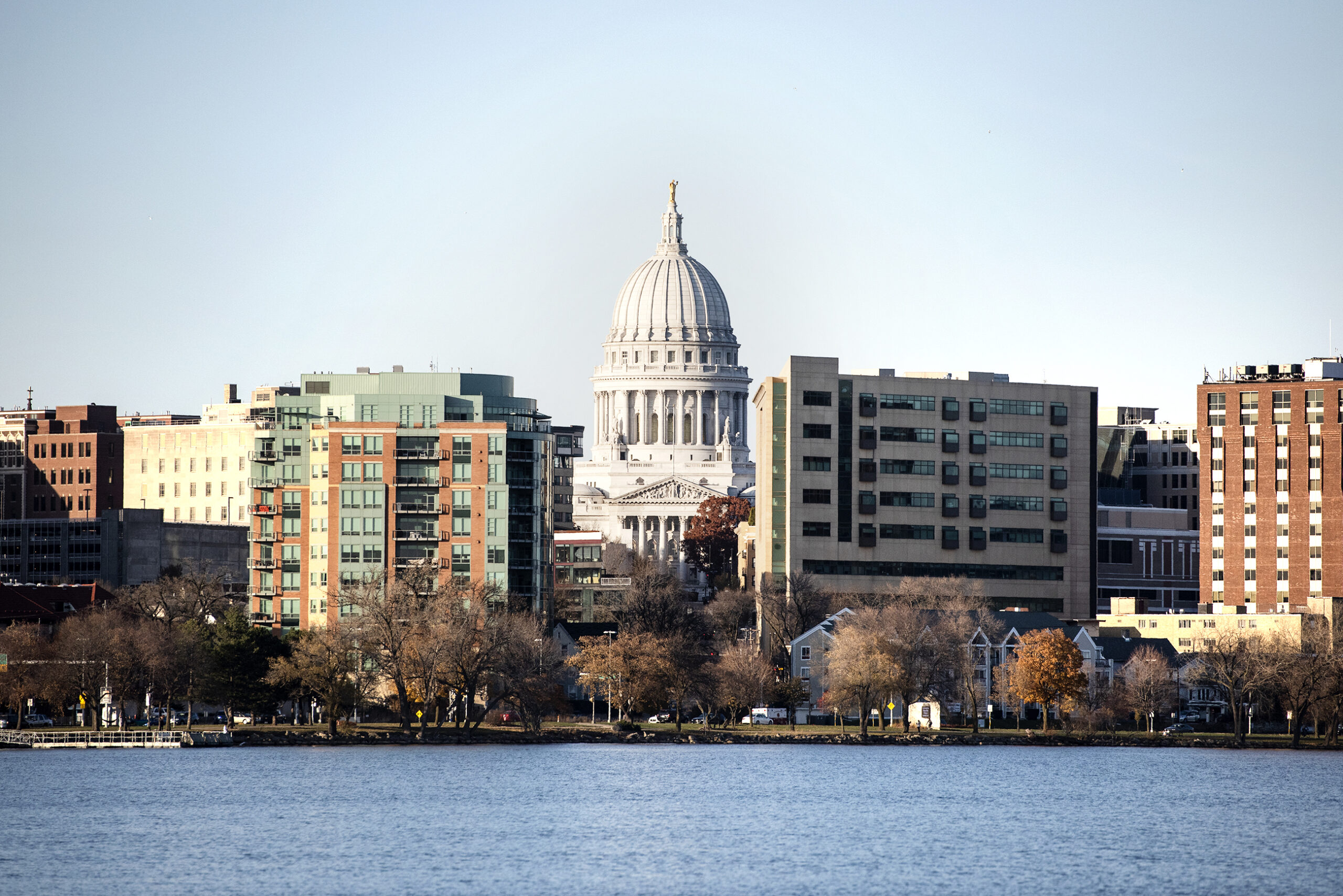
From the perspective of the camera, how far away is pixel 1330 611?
19000 cm

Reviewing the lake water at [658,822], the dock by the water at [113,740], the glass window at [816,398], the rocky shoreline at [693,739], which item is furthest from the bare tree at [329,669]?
the glass window at [816,398]

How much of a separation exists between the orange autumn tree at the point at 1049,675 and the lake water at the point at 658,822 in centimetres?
1185

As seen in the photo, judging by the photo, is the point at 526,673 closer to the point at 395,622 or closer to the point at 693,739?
the point at 395,622

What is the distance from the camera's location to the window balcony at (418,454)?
16325 centimetres

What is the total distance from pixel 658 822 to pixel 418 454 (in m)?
65.4

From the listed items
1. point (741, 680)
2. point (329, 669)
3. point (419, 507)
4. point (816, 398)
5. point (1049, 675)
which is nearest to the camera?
point (329, 669)

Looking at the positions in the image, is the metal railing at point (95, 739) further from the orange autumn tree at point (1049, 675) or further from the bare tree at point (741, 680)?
the orange autumn tree at point (1049, 675)

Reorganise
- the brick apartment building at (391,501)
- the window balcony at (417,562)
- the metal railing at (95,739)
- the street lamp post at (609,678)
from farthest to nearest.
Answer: the brick apartment building at (391,501)
the window balcony at (417,562)
the street lamp post at (609,678)
the metal railing at (95,739)

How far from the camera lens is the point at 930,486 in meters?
196

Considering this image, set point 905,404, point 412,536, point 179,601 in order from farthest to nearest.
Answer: point 905,404 → point 179,601 → point 412,536

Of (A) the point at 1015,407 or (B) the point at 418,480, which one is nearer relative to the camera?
(B) the point at 418,480

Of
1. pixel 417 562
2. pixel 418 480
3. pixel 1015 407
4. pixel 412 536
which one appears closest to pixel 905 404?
pixel 1015 407

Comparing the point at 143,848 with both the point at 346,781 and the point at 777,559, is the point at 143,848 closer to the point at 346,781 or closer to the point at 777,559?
the point at 346,781

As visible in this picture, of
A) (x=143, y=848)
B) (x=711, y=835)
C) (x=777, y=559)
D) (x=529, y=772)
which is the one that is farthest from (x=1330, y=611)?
(x=143, y=848)
